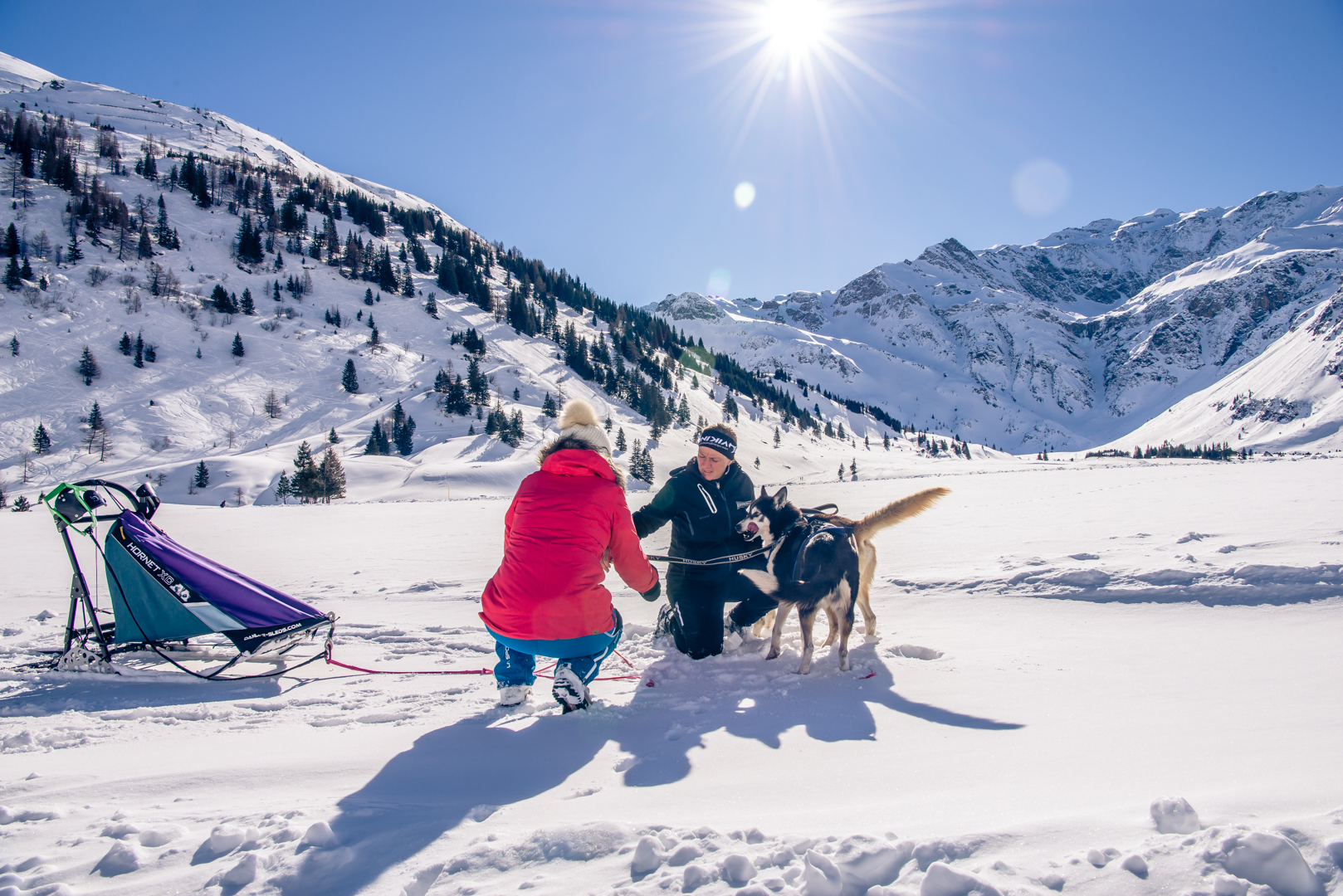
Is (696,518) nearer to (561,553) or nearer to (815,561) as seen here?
(815,561)

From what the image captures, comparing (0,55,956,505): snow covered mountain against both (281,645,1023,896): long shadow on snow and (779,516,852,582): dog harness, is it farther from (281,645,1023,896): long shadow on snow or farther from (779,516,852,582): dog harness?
(281,645,1023,896): long shadow on snow

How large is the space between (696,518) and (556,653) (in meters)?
1.83

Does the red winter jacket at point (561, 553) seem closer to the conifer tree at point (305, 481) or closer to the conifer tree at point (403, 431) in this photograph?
the conifer tree at point (305, 481)

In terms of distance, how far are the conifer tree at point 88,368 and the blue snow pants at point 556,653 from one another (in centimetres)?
6328

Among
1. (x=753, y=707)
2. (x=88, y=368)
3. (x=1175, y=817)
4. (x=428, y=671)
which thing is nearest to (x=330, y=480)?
(x=88, y=368)

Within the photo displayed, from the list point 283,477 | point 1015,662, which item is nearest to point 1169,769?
point 1015,662

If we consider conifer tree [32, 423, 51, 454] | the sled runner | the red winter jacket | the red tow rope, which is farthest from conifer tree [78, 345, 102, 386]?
the red winter jacket

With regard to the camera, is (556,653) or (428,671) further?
(428,671)

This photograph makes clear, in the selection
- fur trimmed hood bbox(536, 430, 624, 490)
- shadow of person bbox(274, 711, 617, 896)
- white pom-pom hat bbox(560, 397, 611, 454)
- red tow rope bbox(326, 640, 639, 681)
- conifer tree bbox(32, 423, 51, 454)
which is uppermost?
conifer tree bbox(32, 423, 51, 454)

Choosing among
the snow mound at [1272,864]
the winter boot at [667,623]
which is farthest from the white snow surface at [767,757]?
the winter boot at [667,623]

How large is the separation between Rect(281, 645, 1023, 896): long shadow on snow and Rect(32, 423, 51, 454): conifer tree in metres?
55.7

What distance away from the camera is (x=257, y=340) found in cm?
5650

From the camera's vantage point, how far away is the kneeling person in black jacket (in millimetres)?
4574

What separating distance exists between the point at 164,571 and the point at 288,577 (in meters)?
4.74
